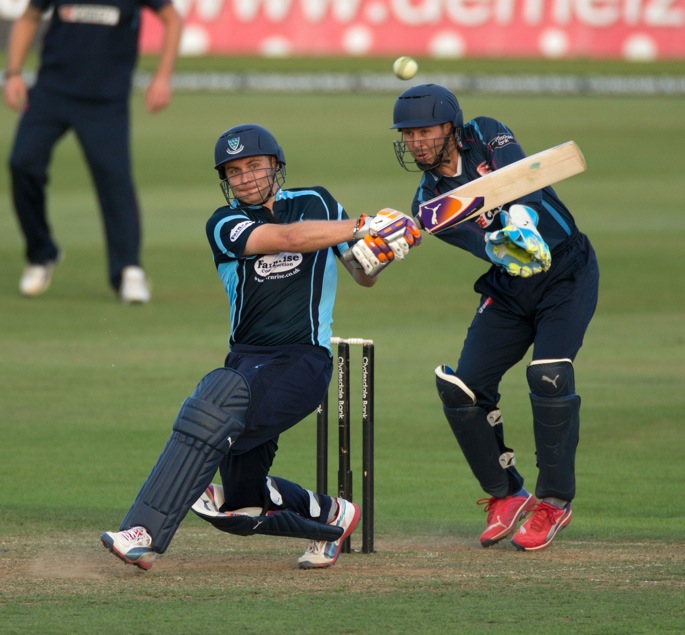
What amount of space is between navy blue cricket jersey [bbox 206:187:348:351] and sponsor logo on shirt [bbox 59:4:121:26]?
5.44m

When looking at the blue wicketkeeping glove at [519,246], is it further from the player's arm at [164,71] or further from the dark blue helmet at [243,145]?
the player's arm at [164,71]

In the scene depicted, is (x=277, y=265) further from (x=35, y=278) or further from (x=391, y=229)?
(x=35, y=278)

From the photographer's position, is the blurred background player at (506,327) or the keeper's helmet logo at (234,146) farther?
the blurred background player at (506,327)

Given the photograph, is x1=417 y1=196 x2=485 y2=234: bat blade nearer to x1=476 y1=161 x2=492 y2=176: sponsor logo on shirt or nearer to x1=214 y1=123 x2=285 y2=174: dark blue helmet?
x1=476 y1=161 x2=492 y2=176: sponsor logo on shirt

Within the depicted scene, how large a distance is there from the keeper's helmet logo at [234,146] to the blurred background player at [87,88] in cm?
523

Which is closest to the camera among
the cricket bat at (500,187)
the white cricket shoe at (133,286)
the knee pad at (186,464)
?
the knee pad at (186,464)

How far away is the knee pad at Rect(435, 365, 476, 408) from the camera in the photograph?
5.68 m

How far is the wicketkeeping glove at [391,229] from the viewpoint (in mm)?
4973

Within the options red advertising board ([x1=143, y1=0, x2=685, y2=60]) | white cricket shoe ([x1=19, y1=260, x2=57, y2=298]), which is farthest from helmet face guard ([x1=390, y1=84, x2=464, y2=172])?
red advertising board ([x1=143, y1=0, x2=685, y2=60])

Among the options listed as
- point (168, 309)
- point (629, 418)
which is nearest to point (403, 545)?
point (629, 418)

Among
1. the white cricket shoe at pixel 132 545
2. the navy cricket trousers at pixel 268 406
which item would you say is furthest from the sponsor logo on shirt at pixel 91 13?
the white cricket shoe at pixel 132 545

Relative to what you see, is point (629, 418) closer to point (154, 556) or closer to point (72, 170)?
point (154, 556)

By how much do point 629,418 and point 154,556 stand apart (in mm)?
3574

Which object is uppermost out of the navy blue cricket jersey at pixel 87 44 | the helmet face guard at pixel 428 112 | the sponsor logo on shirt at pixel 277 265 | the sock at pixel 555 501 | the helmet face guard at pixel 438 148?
the navy blue cricket jersey at pixel 87 44
